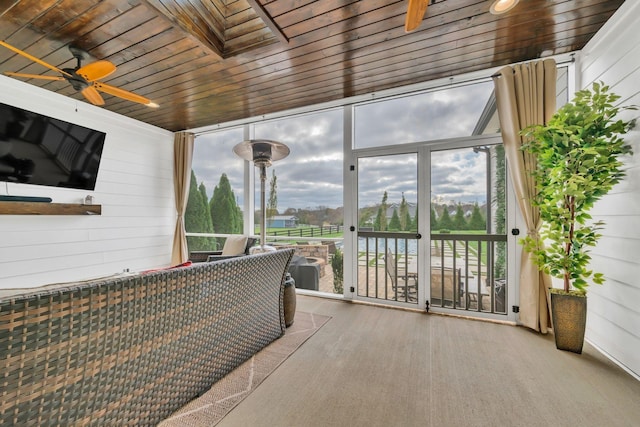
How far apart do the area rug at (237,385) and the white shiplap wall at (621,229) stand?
2.30 meters

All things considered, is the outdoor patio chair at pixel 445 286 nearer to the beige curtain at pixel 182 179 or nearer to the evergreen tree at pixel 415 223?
the evergreen tree at pixel 415 223

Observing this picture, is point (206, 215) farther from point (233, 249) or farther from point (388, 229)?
point (388, 229)

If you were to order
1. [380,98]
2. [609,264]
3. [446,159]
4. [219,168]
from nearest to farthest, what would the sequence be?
[609,264], [446,159], [380,98], [219,168]

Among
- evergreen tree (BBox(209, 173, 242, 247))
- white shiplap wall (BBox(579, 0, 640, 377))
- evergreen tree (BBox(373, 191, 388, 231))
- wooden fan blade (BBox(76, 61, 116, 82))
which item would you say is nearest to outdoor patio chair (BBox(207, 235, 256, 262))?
evergreen tree (BBox(209, 173, 242, 247))

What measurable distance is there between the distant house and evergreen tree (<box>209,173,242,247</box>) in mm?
642

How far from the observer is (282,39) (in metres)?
2.18

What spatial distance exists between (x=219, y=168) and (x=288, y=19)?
3.09 meters

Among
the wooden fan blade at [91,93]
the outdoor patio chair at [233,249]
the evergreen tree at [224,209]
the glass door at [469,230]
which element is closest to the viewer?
the wooden fan blade at [91,93]

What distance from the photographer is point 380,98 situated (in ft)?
10.7

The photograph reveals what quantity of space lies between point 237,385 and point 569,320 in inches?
99.0

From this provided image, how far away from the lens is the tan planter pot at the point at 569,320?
78.8 inches

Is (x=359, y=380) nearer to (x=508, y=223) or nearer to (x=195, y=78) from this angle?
(x=508, y=223)

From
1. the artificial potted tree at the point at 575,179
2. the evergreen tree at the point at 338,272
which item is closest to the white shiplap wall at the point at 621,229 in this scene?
the artificial potted tree at the point at 575,179

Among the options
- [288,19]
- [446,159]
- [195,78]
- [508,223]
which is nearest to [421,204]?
[446,159]
